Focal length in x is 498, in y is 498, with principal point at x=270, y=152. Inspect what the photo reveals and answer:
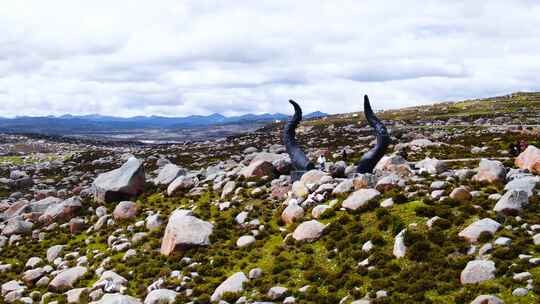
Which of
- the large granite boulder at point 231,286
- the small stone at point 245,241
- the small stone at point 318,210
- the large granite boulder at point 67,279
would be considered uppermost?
the small stone at point 318,210

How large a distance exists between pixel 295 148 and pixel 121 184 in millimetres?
A: 15578

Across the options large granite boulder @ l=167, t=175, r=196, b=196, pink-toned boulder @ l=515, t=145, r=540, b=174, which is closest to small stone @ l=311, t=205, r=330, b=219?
pink-toned boulder @ l=515, t=145, r=540, b=174

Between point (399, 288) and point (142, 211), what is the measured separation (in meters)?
23.3

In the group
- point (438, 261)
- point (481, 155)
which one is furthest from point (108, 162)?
point (438, 261)

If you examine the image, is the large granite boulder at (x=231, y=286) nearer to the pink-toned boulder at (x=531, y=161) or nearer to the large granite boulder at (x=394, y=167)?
the large granite boulder at (x=394, y=167)

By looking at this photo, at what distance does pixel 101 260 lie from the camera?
2961 centimetres

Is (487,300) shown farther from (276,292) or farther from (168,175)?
(168,175)

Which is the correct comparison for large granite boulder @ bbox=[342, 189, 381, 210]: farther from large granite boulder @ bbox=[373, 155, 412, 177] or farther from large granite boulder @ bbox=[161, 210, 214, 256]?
large granite boulder @ bbox=[161, 210, 214, 256]

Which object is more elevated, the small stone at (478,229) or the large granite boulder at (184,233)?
the small stone at (478,229)

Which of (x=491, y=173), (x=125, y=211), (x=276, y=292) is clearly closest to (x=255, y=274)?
(x=276, y=292)

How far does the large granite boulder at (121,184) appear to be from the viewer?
135 ft

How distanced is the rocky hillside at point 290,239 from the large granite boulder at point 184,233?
82mm

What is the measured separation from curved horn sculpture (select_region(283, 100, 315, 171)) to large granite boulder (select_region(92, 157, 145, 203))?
1395cm

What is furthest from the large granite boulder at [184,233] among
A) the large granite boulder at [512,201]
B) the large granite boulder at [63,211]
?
the large granite boulder at [63,211]
